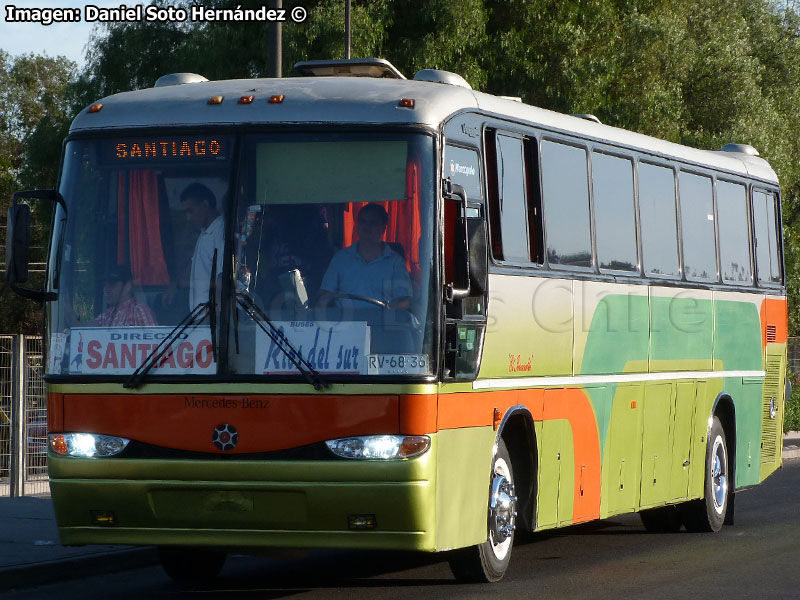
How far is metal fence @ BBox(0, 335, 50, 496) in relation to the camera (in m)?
16.7

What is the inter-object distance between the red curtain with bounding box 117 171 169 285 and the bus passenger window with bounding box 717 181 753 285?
7316mm

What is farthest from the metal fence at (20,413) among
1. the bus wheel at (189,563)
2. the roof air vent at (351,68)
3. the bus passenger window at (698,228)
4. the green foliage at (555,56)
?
the green foliage at (555,56)

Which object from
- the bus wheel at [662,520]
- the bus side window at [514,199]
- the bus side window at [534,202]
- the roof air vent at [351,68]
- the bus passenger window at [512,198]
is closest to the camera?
the bus side window at [514,199]

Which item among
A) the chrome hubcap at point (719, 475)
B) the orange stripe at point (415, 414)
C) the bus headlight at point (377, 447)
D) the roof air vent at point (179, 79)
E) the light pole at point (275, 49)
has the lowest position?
the chrome hubcap at point (719, 475)

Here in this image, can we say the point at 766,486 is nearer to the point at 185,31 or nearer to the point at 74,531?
the point at 74,531

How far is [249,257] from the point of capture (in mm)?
9539

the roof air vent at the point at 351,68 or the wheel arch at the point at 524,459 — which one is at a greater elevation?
the roof air vent at the point at 351,68

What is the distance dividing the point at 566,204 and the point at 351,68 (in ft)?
6.16

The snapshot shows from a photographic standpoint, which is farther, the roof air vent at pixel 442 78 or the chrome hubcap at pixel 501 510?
the roof air vent at pixel 442 78

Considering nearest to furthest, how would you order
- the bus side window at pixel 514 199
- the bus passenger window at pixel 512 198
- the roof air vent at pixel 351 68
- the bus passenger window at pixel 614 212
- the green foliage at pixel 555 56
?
the bus side window at pixel 514 199 < the bus passenger window at pixel 512 198 < the roof air vent at pixel 351 68 < the bus passenger window at pixel 614 212 < the green foliage at pixel 555 56

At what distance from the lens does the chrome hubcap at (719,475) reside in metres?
15.4

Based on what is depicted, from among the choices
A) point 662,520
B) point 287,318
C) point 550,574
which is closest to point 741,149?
point 662,520

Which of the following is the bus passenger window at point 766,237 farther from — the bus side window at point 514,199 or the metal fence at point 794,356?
the metal fence at point 794,356

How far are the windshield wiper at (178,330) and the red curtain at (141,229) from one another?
0.97 feet
